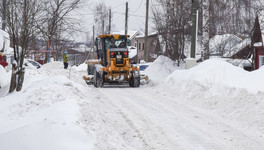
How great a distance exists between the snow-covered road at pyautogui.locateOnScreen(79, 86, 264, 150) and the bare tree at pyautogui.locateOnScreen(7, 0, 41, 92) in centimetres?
402

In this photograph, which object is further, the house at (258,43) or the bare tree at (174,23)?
the house at (258,43)

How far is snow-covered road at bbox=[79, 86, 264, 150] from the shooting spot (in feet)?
20.9

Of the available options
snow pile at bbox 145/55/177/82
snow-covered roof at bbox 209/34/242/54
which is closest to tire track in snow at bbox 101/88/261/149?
snow pile at bbox 145/55/177/82

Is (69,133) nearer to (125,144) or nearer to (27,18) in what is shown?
(125,144)

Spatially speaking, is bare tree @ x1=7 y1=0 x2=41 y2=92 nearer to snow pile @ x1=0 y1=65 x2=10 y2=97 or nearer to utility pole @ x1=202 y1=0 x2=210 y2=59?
snow pile @ x1=0 y1=65 x2=10 y2=97

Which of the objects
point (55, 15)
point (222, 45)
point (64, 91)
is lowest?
point (64, 91)

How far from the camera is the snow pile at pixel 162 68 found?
21922 millimetres

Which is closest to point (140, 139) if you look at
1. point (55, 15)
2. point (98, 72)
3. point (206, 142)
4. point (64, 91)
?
point (206, 142)

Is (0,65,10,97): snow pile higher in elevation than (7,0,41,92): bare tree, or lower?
lower

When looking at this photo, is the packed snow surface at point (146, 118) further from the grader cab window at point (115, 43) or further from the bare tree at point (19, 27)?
the grader cab window at point (115, 43)

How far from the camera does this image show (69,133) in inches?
227

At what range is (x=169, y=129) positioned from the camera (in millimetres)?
7551

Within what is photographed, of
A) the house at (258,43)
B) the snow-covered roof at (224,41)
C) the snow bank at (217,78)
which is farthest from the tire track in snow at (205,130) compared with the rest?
the house at (258,43)

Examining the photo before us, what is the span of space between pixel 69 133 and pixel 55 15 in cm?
2362
